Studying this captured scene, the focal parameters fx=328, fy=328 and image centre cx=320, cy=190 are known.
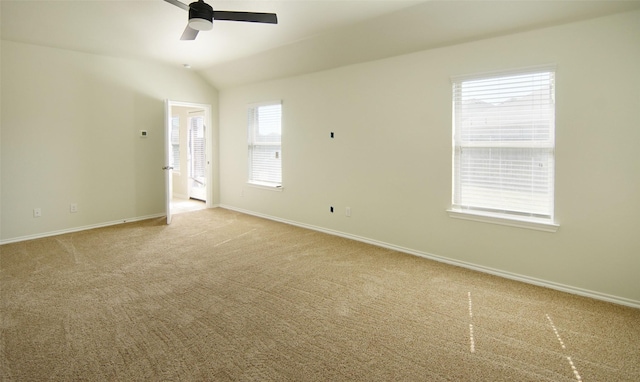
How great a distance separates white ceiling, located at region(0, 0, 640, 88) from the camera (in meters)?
3.10

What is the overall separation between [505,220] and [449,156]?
896mm

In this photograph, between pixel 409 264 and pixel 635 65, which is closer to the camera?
pixel 635 65

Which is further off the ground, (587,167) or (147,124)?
(147,124)

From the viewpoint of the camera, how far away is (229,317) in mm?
2598

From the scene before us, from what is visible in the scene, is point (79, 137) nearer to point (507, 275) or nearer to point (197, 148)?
point (197, 148)

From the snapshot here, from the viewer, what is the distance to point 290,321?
2553 mm

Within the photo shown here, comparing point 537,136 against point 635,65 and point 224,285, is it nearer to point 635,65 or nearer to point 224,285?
point 635,65

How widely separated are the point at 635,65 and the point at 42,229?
23.2ft

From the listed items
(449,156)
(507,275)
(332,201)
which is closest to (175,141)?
(332,201)

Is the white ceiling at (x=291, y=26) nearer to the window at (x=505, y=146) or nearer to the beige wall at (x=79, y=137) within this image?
the beige wall at (x=79, y=137)

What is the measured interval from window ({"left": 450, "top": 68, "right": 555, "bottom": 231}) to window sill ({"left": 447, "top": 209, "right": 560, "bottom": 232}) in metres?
0.01

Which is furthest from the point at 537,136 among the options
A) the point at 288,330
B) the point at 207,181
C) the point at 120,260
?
the point at 207,181

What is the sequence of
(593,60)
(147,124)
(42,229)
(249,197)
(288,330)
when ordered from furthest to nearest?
(249,197), (147,124), (42,229), (593,60), (288,330)

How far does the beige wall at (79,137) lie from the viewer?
14.5 feet
